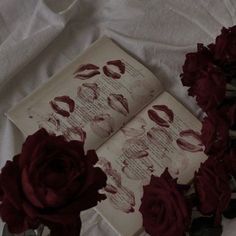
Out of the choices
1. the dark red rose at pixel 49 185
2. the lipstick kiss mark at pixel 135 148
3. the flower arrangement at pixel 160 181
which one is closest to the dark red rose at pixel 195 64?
the flower arrangement at pixel 160 181

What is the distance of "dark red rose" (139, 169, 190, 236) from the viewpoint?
58 cm

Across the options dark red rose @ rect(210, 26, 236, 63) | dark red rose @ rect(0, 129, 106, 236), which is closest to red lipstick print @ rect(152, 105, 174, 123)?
dark red rose @ rect(210, 26, 236, 63)

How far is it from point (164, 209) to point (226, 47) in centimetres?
25

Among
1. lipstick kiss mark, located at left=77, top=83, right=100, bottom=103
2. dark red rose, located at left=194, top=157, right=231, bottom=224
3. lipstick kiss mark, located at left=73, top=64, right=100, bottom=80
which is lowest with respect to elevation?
dark red rose, located at left=194, top=157, right=231, bottom=224

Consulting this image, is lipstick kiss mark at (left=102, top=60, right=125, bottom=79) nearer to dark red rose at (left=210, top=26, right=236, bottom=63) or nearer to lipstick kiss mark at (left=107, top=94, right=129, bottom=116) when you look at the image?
lipstick kiss mark at (left=107, top=94, right=129, bottom=116)

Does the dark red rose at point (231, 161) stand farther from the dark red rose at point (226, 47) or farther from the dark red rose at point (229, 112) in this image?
the dark red rose at point (226, 47)

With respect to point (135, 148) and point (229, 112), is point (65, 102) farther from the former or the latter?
point (229, 112)

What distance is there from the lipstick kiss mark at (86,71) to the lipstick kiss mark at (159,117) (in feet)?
0.36

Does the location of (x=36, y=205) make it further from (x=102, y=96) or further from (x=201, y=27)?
(x=201, y=27)

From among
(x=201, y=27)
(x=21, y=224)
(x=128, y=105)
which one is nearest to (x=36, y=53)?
Answer: (x=128, y=105)

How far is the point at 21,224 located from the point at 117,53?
44 cm

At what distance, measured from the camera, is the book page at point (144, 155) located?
2.16ft

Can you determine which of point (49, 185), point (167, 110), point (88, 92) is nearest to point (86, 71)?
point (88, 92)

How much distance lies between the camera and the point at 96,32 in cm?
84
